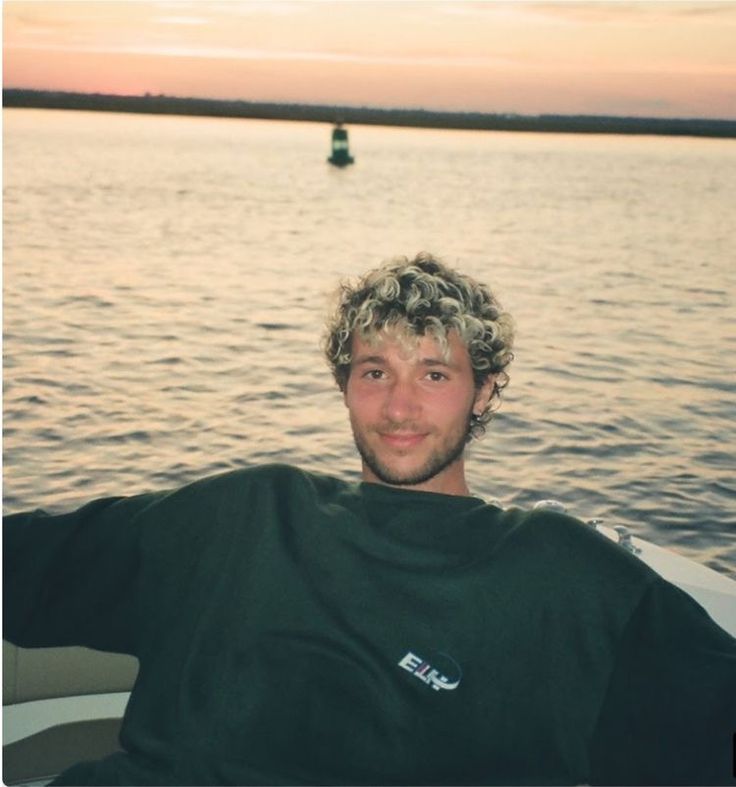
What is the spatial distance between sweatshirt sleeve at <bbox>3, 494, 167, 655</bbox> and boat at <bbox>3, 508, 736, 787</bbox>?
0.19m

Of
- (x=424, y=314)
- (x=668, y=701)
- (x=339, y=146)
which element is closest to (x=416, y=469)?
(x=424, y=314)

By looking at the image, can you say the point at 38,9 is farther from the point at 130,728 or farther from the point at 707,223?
the point at 707,223

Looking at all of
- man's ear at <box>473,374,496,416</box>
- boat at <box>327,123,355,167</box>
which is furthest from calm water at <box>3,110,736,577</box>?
boat at <box>327,123,355,167</box>

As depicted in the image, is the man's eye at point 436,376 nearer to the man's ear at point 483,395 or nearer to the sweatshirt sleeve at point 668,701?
the man's ear at point 483,395

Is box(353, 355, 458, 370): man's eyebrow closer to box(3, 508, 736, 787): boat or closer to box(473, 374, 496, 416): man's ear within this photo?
box(473, 374, 496, 416): man's ear

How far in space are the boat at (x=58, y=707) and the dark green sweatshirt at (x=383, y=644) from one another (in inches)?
8.2

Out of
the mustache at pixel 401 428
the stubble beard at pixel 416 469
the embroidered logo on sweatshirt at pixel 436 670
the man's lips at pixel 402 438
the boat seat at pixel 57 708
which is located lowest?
the boat seat at pixel 57 708

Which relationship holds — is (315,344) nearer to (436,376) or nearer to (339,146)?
(436,376)

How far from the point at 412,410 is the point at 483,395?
0.30 m

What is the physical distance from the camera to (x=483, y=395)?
237 cm

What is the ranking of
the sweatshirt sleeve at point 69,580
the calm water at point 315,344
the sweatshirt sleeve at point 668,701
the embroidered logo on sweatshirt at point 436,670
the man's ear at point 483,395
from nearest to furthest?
the sweatshirt sleeve at point 668,701 < the embroidered logo on sweatshirt at point 436,670 < the sweatshirt sleeve at point 69,580 < the man's ear at point 483,395 < the calm water at point 315,344

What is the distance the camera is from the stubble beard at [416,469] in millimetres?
2049

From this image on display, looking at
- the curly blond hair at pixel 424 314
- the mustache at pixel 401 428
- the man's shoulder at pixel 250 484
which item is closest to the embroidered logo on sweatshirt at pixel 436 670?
the man's shoulder at pixel 250 484

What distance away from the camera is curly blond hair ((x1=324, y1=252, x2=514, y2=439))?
220 cm
